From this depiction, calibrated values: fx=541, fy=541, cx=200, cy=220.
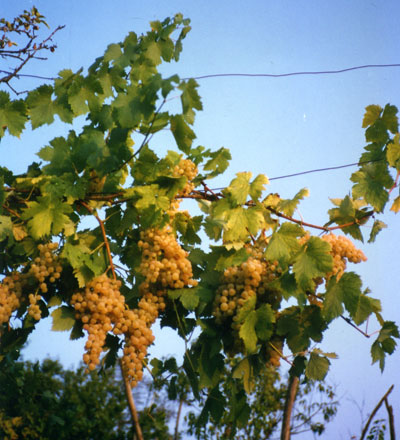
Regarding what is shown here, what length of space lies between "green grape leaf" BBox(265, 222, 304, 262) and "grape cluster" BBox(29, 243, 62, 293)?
0.73 meters

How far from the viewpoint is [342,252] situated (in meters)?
1.92

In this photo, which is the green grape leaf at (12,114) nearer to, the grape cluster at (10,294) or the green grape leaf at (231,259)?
the grape cluster at (10,294)

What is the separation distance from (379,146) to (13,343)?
65.6 inches

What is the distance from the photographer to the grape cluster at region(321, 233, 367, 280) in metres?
1.90

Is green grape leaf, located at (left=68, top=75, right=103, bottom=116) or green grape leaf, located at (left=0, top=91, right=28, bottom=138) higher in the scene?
green grape leaf, located at (left=68, top=75, right=103, bottom=116)

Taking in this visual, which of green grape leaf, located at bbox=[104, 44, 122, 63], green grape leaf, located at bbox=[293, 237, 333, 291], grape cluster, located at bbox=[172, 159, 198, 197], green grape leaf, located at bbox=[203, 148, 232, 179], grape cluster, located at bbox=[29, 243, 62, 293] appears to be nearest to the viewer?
green grape leaf, located at bbox=[293, 237, 333, 291]

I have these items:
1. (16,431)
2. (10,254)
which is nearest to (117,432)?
(16,431)

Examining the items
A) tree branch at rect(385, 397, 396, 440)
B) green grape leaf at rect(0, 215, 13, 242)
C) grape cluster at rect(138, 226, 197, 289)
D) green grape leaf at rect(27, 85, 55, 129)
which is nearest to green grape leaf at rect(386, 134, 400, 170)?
grape cluster at rect(138, 226, 197, 289)

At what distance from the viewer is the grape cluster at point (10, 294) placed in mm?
1840

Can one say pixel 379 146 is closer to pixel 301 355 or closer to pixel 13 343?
pixel 301 355

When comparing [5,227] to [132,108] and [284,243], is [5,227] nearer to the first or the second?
[132,108]

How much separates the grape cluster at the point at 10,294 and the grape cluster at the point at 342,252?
3.63 ft

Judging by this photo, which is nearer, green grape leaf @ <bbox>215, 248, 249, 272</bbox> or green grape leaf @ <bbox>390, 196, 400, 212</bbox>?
green grape leaf @ <bbox>215, 248, 249, 272</bbox>

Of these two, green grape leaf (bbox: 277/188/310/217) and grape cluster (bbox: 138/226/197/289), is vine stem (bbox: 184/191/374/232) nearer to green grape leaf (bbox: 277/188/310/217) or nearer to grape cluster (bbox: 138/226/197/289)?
green grape leaf (bbox: 277/188/310/217)
